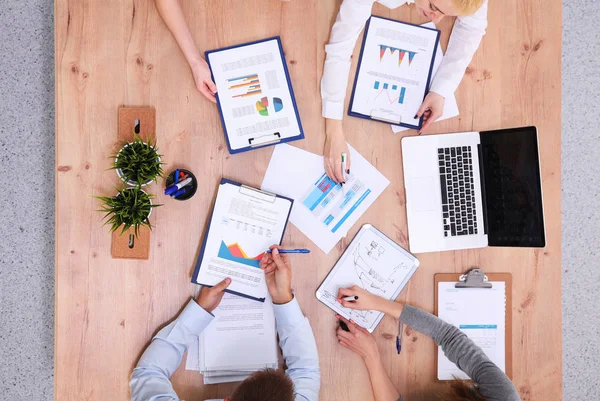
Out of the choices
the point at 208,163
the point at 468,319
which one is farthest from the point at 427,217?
the point at 208,163

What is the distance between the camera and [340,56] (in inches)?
Answer: 47.6

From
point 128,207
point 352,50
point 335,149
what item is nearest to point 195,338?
point 128,207

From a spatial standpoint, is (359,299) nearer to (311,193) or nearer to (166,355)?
(311,193)

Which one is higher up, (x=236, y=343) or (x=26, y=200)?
(x=26, y=200)

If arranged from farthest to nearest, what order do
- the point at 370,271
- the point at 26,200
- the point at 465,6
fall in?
the point at 26,200, the point at 370,271, the point at 465,6

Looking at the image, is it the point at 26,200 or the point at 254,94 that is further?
the point at 26,200

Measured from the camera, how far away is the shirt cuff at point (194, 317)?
3.86 feet

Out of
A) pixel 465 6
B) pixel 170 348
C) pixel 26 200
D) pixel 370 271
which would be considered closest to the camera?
pixel 465 6

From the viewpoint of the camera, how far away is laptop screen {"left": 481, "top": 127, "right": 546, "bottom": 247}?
1.20m

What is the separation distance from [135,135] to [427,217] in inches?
35.6

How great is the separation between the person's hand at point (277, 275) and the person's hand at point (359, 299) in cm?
16

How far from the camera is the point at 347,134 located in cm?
127

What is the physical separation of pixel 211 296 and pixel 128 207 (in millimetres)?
341

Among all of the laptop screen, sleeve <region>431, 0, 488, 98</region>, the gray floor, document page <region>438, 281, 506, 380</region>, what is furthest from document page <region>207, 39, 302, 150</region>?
the gray floor
